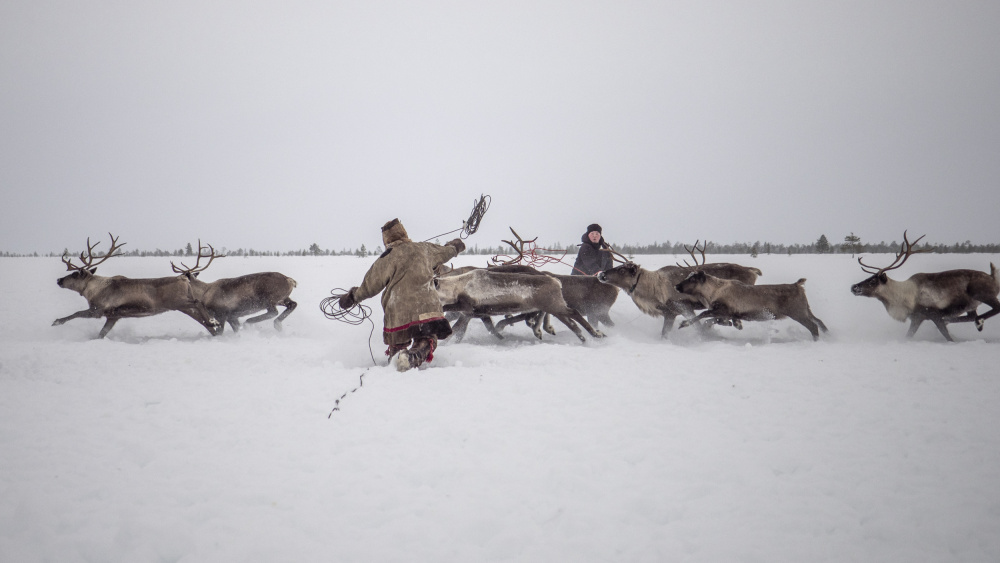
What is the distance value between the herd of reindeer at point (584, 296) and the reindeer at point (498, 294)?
0.02 metres

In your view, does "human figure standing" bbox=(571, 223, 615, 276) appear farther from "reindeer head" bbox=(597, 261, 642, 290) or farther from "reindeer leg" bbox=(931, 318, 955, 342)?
"reindeer leg" bbox=(931, 318, 955, 342)

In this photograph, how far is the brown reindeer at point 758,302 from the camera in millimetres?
7449

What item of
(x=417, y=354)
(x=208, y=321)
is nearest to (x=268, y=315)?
(x=208, y=321)

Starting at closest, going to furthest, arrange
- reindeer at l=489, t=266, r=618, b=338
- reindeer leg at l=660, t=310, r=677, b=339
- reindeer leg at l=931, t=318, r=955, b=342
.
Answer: reindeer leg at l=931, t=318, r=955, b=342
reindeer leg at l=660, t=310, r=677, b=339
reindeer at l=489, t=266, r=618, b=338

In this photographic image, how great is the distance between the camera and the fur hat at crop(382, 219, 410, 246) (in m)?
6.07

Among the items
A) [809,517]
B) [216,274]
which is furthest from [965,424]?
[216,274]

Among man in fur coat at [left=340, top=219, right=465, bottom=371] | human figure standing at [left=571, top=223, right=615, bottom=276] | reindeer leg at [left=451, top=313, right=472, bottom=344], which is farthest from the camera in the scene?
human figure standing at [left=571, top=223, right=615, bottom=276]

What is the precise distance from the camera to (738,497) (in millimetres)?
2559

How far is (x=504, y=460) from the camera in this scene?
120 inches

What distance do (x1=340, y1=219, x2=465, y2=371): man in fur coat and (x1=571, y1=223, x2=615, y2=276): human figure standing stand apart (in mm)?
5488

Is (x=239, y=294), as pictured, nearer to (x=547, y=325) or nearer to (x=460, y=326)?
(x=460, y=326)

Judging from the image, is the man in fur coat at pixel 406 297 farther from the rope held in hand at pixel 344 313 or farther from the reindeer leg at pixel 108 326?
the reindeer leg at pixel 108 326

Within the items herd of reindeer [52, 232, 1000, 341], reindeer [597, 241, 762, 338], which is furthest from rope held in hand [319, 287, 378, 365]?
reindeer [597, 241, 762, 338]

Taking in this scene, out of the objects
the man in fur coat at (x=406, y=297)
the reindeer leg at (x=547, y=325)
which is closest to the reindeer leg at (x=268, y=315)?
the man in fur coat at (x=406, y=297)
